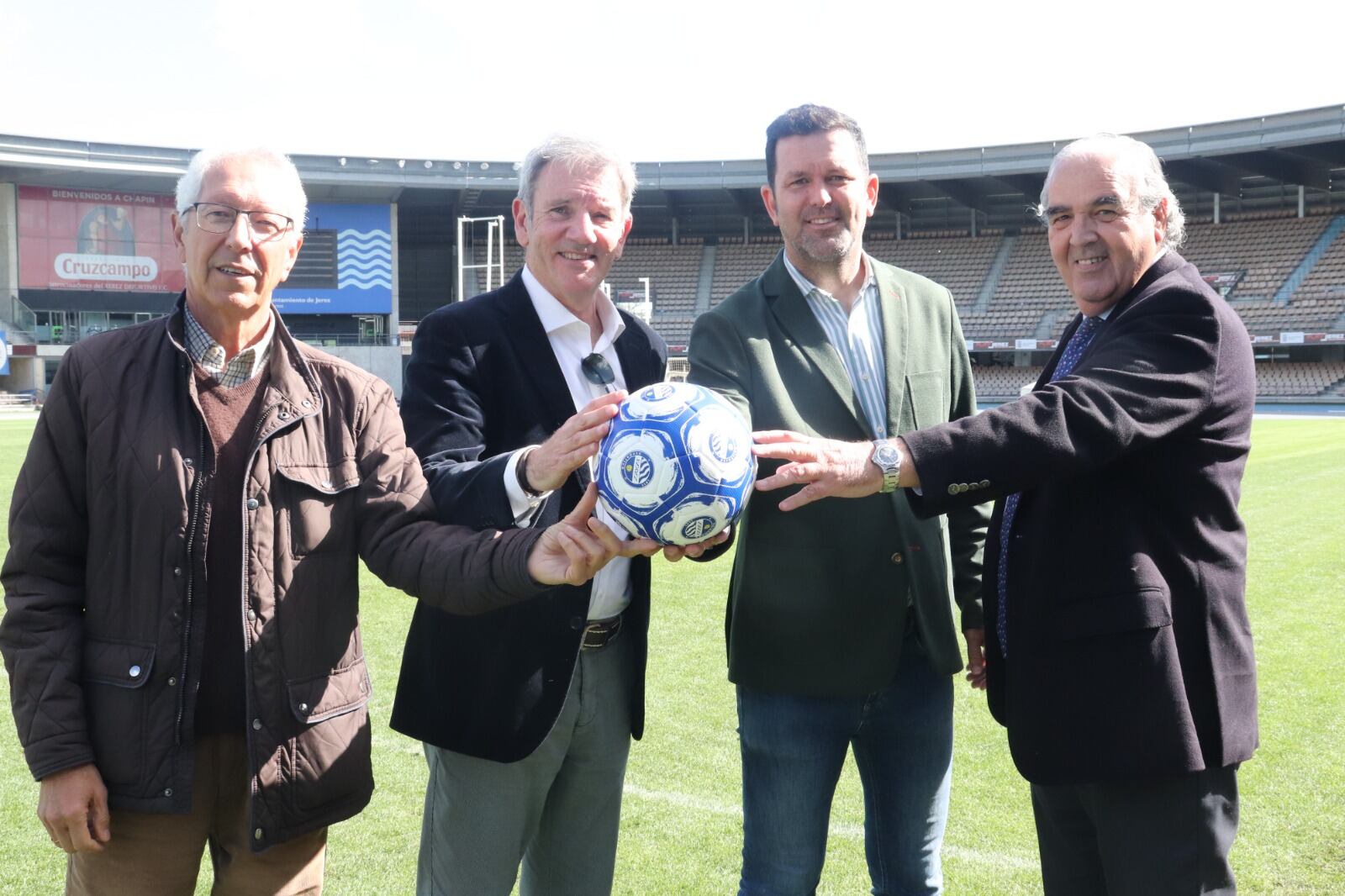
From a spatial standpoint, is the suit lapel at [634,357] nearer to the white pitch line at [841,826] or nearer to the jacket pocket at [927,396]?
the jacket pocket at [927,396]

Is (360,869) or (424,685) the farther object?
(360,869)

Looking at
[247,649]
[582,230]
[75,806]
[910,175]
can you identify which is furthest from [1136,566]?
[910,175]

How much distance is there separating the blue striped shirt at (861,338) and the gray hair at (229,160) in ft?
4.41

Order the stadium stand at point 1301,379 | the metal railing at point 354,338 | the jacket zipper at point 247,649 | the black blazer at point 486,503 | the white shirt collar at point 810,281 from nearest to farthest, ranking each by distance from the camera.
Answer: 1. the jacket zipper at point 247,649
2. the black blazer at point 486,503
3. the white shirt collar at point 810,281
4. the stadium stand at point 1301,379
5. the metal railing at point 354,338

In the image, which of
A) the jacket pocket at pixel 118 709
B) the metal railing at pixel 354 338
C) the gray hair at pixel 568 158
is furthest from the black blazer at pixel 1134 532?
the metal railing at pixel 354 338

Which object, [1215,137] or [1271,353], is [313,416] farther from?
[1271,353]

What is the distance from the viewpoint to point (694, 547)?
263cm

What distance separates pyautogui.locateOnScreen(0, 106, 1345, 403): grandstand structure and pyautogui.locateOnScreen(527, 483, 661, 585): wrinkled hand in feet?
112

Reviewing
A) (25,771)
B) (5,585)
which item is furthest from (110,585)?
(25,771)

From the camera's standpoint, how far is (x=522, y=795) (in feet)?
8.70

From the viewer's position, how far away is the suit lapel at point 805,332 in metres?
2.92

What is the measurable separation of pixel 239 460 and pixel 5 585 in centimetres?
57

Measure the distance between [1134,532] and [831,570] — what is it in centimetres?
78

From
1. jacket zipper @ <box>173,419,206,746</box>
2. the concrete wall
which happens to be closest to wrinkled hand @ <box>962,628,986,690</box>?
jacket zipper @ <box>173,419,206,746</box>
